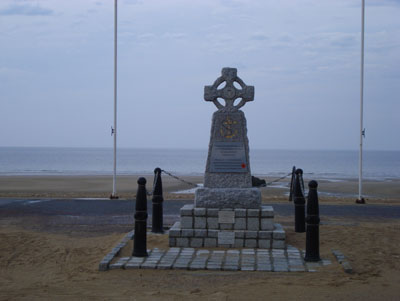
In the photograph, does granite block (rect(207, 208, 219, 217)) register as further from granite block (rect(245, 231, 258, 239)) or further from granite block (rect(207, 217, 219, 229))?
granite block (rect(245, 231, 258, 239))

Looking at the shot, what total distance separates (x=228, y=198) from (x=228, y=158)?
754 millimetres

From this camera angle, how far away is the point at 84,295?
5996 mm

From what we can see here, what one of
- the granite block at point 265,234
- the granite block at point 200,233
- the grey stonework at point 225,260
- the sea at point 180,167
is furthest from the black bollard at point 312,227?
the sea at point 180,167

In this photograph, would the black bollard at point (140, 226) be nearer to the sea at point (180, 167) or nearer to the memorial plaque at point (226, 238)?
the memorial plaque at point (226, 238)

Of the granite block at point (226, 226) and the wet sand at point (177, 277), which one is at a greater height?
the granite block at point (226, 226)

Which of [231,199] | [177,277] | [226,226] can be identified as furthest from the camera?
[231,199]

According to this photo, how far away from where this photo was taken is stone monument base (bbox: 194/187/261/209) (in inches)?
341

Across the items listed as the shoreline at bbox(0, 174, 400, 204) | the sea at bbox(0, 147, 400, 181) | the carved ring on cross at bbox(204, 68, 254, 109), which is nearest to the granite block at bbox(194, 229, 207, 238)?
the carved ring on cross at bbox(204, 68, 254, 109)

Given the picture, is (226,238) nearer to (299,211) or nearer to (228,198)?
(228,198)

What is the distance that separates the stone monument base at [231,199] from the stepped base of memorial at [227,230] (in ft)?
0.41

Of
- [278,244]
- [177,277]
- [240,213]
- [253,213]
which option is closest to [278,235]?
[278,244]

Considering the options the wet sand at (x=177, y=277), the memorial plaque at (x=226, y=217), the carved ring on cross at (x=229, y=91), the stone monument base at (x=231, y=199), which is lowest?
the wet sand at (x=177, y=277)

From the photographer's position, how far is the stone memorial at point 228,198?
838 cm

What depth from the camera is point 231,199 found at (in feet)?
28.5
